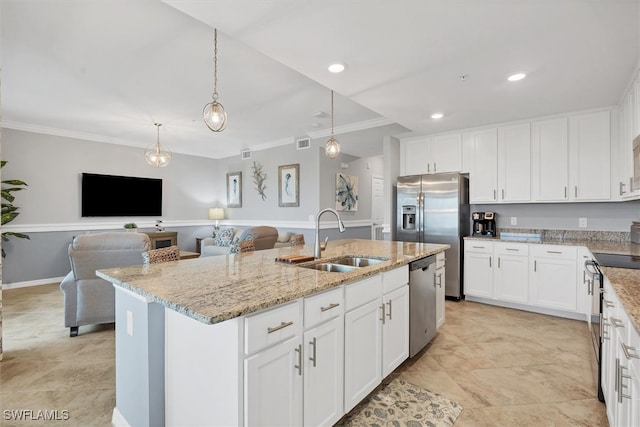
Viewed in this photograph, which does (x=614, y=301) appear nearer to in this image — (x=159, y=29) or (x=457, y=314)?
(x=457, y=314)

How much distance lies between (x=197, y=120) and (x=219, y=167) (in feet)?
10.4

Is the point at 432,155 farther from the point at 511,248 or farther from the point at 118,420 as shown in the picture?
the point at 118,420

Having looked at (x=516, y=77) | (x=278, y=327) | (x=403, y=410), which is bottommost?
(x=403, y=410)

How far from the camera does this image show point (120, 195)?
6.29 meters

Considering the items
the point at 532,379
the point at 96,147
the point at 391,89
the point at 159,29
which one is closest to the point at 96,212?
the point at 96,147

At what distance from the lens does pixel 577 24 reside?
2004 mm

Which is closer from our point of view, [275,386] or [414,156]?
[275,386]

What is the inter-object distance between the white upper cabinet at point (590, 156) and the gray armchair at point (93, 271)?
5.02 m

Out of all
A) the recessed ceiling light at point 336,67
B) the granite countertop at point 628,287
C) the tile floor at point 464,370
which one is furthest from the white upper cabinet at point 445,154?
the granite countertop at point 628,287

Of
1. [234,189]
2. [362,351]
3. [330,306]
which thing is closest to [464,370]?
[362,351]

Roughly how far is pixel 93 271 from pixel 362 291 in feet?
9.34

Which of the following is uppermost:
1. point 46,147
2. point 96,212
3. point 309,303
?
point 46,147

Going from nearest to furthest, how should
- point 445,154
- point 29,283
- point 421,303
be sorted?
point 421,303
point 445,154
point 29,283

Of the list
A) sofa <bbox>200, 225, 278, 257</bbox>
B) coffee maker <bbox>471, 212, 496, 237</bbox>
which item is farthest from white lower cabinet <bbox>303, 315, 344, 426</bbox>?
coffee maker <bbox>471, 212, 496, 237</bbox>
